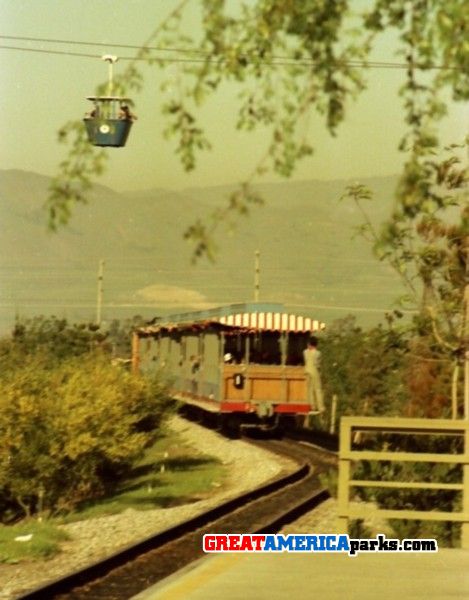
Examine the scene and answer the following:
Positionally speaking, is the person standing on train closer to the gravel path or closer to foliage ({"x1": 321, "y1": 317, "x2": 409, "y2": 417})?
foliage ({"x1": 321, "y1": 317, "x2": 409, "y2": 417})

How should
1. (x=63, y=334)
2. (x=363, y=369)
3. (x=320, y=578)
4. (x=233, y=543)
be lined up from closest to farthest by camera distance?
(x=320, y=578), (x=233, y=543), (x=363, y=369), (x=63, y=334)

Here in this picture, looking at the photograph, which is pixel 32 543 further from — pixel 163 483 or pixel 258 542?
pixel 163 483

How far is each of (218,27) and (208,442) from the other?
58.8ft

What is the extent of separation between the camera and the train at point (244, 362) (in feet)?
76.0

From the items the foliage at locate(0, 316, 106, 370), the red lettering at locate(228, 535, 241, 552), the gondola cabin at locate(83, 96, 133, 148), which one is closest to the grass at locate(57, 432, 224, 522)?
the foliage at locate(0, 316, 106, 370)

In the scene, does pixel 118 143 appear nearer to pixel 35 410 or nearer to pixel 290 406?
pixel 35 410

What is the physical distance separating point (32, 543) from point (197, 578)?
17.5ft

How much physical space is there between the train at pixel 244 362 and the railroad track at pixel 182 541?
4.92 meters

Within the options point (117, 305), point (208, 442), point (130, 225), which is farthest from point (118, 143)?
point (208, 442)

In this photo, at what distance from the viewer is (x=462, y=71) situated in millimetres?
5746

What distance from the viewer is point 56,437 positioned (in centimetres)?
1583

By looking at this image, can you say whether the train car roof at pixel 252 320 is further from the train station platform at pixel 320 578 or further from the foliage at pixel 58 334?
the train station platform at pixel 320 578

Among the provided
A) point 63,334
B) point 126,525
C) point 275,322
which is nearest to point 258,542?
point 126,525

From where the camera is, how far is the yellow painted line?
233 inches
